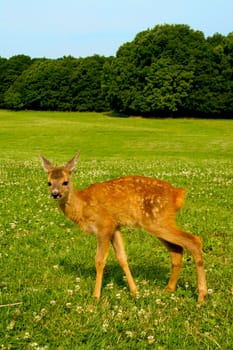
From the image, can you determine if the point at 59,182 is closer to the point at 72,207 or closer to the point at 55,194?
the point at 55,194

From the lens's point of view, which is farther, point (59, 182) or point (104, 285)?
point (104, 285)

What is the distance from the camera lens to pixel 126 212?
25.0ft

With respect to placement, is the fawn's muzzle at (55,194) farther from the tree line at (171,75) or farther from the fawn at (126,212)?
the tree line at (171,75)

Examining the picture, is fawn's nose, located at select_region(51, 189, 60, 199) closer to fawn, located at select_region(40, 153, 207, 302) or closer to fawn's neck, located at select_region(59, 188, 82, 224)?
fawn, located at select_region(40, 153, 207, 302)

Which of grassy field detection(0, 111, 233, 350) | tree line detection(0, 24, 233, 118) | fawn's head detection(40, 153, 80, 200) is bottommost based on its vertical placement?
grassy field detection(0, 111, 233, 350)

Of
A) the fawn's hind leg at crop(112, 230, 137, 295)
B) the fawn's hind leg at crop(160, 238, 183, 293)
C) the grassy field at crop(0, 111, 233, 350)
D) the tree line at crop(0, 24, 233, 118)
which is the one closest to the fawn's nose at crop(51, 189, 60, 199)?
the fawn's hind leg at crop(112, 230, 137, 295)

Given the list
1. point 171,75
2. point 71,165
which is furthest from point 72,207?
point 171,75

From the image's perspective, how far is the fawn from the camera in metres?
7.38

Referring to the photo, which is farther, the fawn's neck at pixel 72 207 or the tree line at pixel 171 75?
the tree line at pixel 171 75

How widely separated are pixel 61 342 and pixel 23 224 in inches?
241

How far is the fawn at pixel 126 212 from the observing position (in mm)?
7375

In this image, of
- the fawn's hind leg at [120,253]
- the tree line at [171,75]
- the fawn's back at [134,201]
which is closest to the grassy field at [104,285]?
the fawn's hind leg at [120,253]

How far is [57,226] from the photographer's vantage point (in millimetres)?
11688

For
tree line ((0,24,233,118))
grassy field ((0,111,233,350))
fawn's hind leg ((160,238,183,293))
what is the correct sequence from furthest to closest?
tree line ((0,24,233,118)) → fawn's hind leg ((160,238,183,293)) → grassy field ((0,111,233,350))
